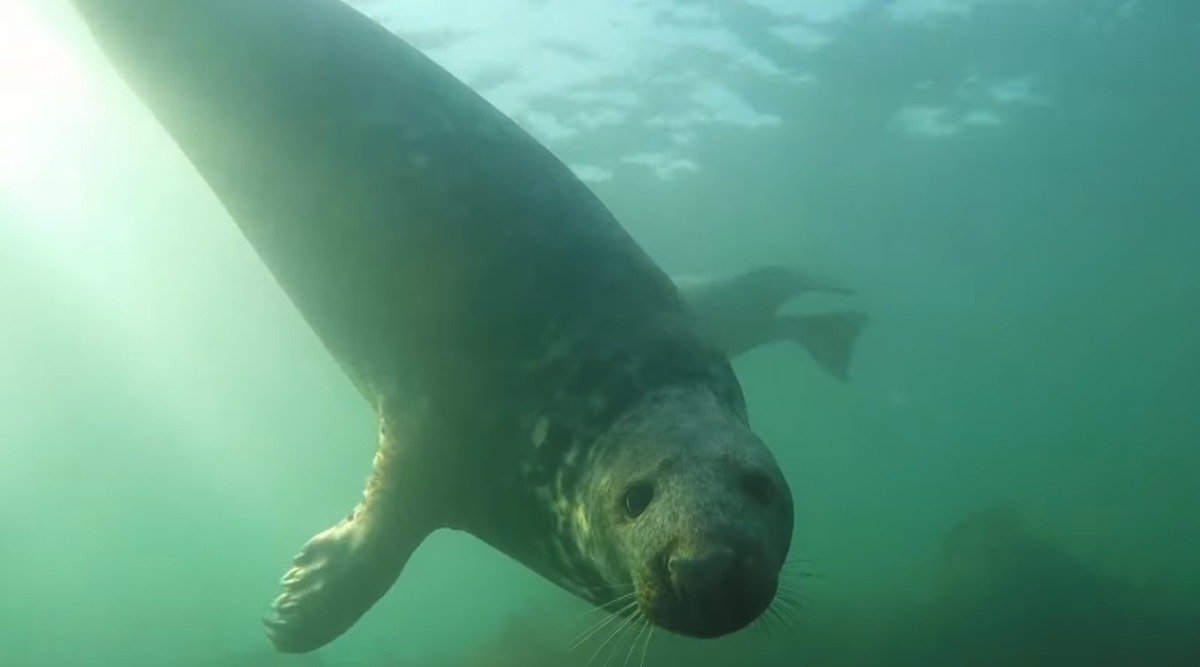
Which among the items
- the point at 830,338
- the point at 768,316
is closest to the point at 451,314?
the point at 768,316

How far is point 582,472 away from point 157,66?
12.7 ft

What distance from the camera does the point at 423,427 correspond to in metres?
4.77

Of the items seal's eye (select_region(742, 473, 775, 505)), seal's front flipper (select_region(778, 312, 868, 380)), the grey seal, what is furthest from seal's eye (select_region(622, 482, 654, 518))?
seal's front flipper (select_region(778, 312, 868, 380))

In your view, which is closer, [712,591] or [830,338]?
[712,591]

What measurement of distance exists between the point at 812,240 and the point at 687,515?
26351 mm

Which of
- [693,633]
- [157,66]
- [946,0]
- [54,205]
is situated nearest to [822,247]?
[946,0]

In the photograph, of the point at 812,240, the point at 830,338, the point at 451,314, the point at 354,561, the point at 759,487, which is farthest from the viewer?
the point at 812,240

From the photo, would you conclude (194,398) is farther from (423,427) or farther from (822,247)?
(423,427)

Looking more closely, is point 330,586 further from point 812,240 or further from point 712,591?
point 812,240

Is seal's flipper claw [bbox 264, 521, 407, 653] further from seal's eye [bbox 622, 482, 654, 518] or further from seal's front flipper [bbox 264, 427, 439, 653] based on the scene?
seal's eye [bbox 622, 482, 654, 518]

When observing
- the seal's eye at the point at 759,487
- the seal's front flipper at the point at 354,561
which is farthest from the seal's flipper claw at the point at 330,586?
the seal's eye at the point at 759,487

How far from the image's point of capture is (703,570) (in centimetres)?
301

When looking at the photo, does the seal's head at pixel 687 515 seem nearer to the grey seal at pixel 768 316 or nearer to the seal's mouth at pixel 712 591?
the seal's mouth at pixel 712 591

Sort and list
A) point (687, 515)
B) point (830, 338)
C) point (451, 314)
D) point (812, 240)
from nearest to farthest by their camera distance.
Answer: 1. point (687, 515)
2. point (451, 314)
3. point (830, 338)
4. point (812, 240)
